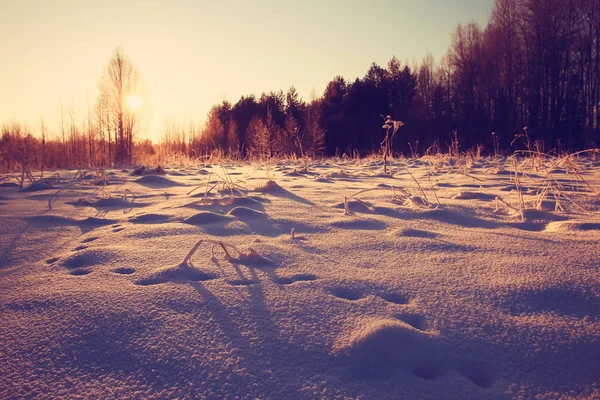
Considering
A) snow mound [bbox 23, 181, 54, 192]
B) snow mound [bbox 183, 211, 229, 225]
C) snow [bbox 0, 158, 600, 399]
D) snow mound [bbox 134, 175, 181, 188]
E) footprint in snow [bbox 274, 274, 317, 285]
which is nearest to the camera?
snow [bbox 0, 158, 600, 399]

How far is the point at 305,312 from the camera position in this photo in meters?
0.88

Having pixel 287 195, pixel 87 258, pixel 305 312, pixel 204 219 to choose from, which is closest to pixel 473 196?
pixel 287 195

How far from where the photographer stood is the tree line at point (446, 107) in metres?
15.9

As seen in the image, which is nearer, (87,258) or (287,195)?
(87,258)

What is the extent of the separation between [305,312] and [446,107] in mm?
25507

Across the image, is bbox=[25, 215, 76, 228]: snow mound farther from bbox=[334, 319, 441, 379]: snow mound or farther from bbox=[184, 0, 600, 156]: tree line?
bbox=[184, 0, 600, 156]: tree line

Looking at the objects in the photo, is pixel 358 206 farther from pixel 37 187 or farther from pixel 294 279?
pixel 37 187

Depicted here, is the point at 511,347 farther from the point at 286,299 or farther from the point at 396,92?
the point at 396,92

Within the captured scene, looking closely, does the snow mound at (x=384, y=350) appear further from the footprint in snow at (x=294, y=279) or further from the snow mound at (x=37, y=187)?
the snow mound at (x=37, y=187)

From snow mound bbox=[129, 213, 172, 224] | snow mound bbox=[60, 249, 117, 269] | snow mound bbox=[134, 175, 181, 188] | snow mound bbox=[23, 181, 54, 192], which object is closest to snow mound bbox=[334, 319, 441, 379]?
snow mound bbox=[60, 249, 117, 269]

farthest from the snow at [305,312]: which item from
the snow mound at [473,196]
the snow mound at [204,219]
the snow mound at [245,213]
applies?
the snow mound at [473,196]

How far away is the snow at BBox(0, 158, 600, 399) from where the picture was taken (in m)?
0.65

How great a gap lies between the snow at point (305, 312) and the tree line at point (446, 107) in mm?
10758

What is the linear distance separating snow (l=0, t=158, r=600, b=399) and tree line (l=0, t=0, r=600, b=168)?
10758 mm
